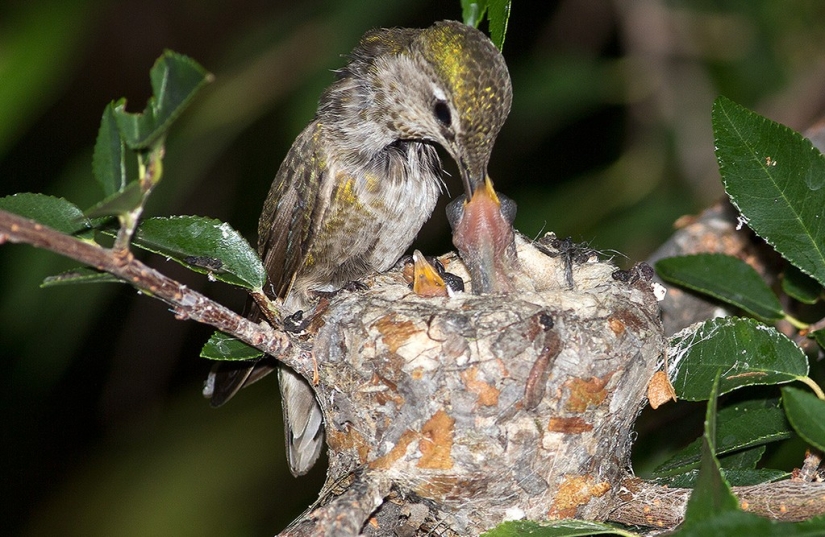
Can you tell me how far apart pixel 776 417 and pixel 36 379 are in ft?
11.5

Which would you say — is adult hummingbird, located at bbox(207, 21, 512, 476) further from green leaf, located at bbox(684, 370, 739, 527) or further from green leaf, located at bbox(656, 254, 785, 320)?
green leaf, located at bbox(684, 370, 739, 527)

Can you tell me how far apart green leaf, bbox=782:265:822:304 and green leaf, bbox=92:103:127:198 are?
1883mm

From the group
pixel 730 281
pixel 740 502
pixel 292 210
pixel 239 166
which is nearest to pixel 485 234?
pixel 292 210

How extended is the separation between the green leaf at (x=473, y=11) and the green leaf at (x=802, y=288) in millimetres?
1244

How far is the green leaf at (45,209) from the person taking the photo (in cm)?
190

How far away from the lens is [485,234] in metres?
3.02

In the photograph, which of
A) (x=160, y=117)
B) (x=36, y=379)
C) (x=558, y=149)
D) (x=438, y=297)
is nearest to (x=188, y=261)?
(x=160, y=117)

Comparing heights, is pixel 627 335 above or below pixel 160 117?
below

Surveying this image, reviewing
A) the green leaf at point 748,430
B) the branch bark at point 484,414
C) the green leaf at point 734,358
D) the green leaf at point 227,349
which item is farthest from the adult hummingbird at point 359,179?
the green leaf at point 748,430

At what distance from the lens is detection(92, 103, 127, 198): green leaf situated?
71.6 inches

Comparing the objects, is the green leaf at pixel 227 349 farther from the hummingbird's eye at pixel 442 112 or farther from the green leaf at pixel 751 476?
the green leaf at pixel 751 476

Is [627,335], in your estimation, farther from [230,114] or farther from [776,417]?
[230,114]

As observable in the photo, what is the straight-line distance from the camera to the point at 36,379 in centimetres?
443

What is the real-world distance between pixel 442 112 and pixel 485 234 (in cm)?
44
